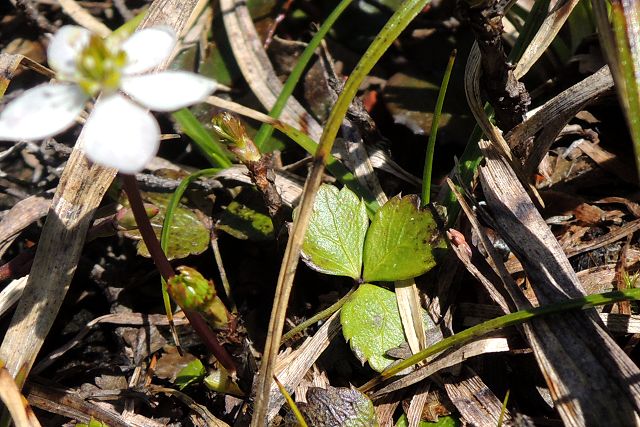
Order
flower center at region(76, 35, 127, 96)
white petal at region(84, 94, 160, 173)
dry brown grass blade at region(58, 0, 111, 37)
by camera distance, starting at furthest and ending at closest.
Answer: dry brown grass blade at region(58, 0, 111, 37)
flower center at region(76, 35, 127, 96)
white petal at region(84, 94, 160, 173)

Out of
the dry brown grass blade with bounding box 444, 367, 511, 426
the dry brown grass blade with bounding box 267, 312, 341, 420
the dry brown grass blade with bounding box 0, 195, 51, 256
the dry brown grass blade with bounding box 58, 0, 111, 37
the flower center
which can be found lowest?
the dry brown grass blade with bounding box 444, 367, 511, 426

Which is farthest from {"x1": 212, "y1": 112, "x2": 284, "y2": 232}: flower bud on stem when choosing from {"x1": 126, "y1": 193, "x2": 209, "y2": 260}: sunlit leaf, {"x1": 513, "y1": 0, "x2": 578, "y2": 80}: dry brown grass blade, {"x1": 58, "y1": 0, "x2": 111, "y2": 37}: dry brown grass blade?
{"x1": 58, "y1": 0, "x2": 111, "y2": 37}: dry brown grass blade

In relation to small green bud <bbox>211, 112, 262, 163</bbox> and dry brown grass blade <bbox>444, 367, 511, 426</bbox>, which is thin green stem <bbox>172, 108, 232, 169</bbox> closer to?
small green bud <bbox>211, 112, 262, 163</bbox>

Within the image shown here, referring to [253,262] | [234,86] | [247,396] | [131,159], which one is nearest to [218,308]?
[247,396]

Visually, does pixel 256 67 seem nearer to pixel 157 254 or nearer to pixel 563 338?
pixel 157 254

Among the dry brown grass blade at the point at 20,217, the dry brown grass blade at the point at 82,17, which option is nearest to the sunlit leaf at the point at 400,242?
the dry brown grass blade at the point at 20,217

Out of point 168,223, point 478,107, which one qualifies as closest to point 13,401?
point 168,223
